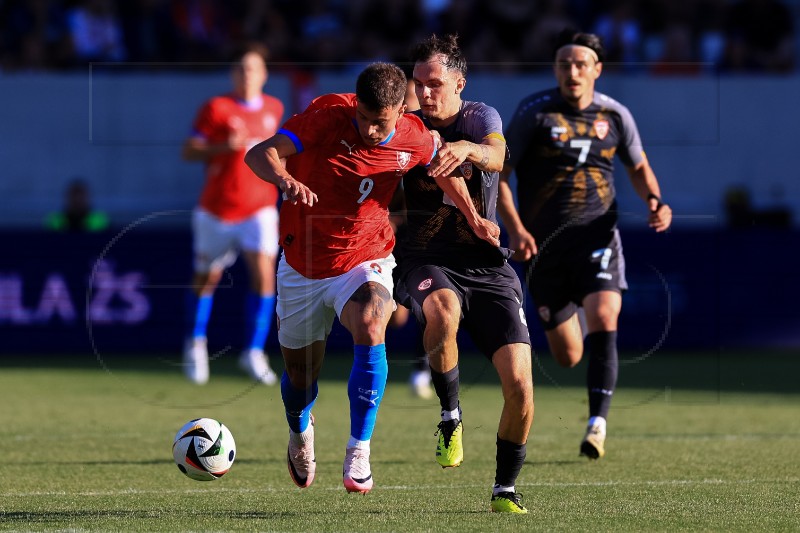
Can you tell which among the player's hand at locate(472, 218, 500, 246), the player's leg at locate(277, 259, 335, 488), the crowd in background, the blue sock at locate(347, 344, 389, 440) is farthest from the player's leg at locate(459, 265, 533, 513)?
the crowd in background

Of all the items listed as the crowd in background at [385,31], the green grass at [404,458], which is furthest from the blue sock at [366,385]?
the crowd in background at [385,31]

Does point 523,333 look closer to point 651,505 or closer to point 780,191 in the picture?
point 651,505

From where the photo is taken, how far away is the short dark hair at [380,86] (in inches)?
260

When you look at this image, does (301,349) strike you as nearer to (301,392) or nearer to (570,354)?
(301,392)

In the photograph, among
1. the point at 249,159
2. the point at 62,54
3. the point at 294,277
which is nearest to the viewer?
the point at 249,159

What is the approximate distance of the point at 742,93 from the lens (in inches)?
749

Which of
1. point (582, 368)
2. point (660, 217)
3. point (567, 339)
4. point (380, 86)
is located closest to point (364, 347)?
point (380, 86)

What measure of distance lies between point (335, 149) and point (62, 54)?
40.9ft

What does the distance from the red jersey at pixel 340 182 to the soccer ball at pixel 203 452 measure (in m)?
0.95

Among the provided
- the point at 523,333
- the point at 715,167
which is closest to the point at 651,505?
the point at 523,333

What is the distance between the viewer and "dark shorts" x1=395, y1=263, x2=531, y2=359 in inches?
273

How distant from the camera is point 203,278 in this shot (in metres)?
13.9

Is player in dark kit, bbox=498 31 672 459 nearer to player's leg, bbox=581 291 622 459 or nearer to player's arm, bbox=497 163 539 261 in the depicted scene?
player's leg, bbox=581 291 622 459

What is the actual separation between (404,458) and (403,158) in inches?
94.3
